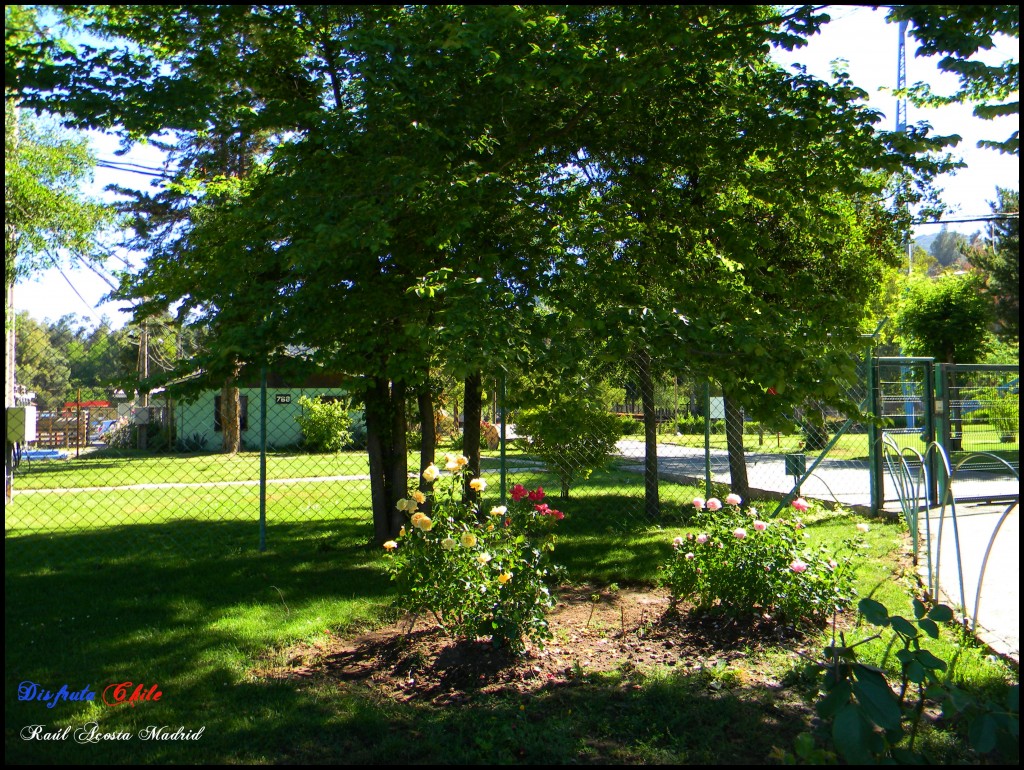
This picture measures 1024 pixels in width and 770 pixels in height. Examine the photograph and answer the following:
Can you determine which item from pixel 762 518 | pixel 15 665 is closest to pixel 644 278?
pixel 762 518

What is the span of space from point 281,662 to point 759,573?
2807 mm

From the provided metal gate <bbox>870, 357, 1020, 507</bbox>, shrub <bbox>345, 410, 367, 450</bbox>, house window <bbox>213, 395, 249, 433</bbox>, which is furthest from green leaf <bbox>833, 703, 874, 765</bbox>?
house window <bbox>213, 395, 249, 433</bbox>

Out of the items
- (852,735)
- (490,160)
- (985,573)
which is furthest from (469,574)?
(985,573)

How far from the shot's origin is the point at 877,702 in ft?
8.18

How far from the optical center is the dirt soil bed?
12.6 feet

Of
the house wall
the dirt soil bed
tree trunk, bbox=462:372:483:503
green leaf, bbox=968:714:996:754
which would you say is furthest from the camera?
the house wall

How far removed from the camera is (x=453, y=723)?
3344 mm

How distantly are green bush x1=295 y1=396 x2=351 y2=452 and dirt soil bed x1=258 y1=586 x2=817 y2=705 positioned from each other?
11696 mm

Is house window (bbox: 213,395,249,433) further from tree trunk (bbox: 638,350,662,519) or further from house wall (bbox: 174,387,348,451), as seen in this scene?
tree trunk (bbox: 638,350,662,519)

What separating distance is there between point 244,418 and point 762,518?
2223cm

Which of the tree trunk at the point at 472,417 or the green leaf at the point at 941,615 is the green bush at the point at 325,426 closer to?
the tree trunk at the point at 472,417

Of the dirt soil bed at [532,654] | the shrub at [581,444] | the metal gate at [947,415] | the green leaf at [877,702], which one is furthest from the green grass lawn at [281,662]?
the shrub at [581,444]

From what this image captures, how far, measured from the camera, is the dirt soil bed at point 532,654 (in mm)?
3855

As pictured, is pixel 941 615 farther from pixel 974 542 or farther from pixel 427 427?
pixel 427 427
